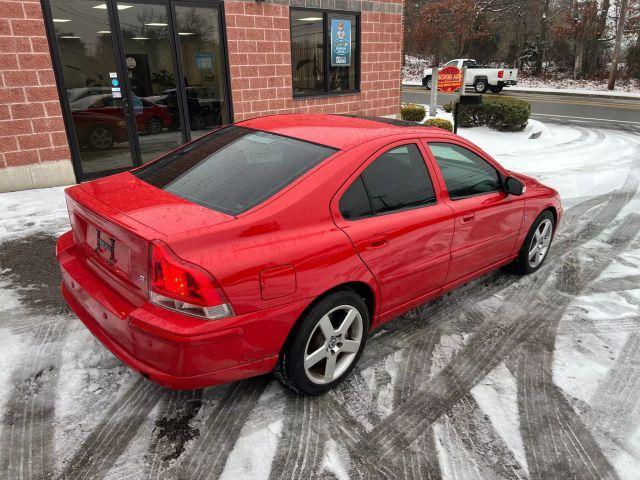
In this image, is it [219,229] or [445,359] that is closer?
[219,229]

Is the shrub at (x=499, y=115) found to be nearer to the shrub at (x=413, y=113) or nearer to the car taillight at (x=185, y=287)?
the shrub at (x=413, y=113)

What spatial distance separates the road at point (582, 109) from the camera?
16.7 m

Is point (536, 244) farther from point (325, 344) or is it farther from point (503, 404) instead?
point (325, 344)

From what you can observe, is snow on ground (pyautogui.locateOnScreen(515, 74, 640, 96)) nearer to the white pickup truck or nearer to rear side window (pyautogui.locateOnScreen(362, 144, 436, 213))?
the white pickup truck

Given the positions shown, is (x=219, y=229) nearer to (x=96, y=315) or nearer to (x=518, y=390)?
(x=96, y=315)

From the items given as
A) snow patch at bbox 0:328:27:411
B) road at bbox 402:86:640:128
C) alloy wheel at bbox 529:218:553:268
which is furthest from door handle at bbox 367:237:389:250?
road at bbox 402:86:640:128

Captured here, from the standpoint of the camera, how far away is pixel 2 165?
6.82 metres

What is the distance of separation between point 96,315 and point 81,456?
0.73m

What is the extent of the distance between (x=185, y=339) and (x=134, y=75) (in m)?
6.70

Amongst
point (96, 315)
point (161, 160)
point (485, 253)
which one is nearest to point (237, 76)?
point (161, 160)

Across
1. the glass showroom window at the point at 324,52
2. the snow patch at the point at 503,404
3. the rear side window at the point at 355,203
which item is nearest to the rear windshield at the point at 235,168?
the rear side window at the point at 355,203


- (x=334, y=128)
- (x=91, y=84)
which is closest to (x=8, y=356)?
(x=334, y=128)

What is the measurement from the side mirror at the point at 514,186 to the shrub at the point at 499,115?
959cm

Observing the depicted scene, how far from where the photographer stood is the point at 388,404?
2.92m
